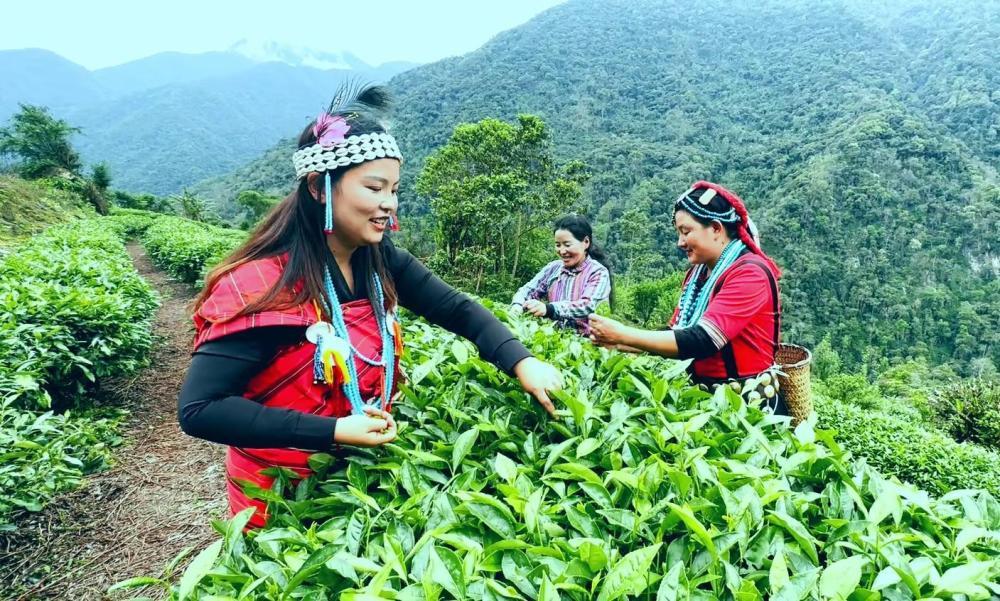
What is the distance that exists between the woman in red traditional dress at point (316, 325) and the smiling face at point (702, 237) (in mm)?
1087

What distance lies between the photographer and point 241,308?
3.91 feet

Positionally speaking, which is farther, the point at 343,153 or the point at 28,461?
the point at 28,461

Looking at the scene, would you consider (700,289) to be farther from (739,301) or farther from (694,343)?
(694,343)

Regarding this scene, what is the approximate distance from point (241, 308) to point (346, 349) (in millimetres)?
242

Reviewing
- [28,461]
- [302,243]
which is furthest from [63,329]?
[302,243]

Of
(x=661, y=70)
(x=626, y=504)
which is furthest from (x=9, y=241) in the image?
(x=661, y=70)

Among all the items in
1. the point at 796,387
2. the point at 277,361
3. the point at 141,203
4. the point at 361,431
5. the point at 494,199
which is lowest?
the point at 141,203

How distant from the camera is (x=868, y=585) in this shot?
3.05 ft

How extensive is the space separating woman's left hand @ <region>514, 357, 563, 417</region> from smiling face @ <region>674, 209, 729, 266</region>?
1103 mm

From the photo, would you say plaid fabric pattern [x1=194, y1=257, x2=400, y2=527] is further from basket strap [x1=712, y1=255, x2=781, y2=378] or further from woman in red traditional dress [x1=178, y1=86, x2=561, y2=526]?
basket strap [x1=712, y1=255, x2=781, y2=378]

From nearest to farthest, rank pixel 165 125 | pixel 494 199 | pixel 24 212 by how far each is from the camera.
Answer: pixel 24 212
pixel 494 199
pixel 165 125

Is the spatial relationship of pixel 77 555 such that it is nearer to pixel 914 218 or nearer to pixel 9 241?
pixel 9 241

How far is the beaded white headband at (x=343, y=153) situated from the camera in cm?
136

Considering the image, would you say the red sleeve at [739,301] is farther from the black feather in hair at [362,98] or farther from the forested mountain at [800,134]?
the forested mountain at [800,134]
